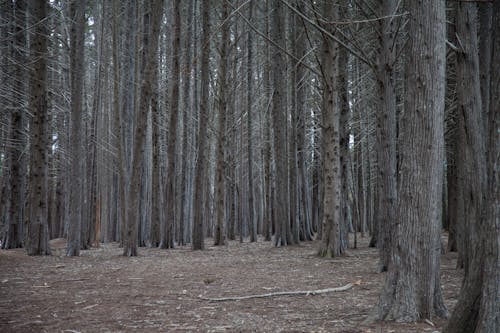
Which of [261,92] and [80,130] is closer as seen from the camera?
[80,130]

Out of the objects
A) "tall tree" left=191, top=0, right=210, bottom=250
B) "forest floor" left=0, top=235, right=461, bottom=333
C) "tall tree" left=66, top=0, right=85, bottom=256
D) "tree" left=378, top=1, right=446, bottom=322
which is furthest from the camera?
"tall tree" left=191, top=0, right=210, bottom=250

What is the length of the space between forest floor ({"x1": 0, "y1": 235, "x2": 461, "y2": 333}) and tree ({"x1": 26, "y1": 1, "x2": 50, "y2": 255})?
988mm

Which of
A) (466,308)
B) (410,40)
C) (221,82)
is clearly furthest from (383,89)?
(221,82)

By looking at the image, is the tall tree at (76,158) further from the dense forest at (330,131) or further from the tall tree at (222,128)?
the tall tree at (222,128)

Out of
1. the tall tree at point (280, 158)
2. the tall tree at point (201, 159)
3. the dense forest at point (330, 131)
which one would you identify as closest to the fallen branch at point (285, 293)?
the dense forest at point (330, 131)

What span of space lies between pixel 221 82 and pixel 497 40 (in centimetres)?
1180

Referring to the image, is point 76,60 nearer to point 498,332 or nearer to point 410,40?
point 410,40

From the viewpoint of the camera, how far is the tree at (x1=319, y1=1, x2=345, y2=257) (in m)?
10.9

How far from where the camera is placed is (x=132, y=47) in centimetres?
1900

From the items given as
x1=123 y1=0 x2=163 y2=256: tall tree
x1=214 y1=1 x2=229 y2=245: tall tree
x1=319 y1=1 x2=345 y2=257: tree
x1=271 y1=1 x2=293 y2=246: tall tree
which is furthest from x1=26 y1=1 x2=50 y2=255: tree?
x1=319 y1=1 x2=345 y2=257: tree

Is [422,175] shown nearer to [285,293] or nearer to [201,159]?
[285,293]

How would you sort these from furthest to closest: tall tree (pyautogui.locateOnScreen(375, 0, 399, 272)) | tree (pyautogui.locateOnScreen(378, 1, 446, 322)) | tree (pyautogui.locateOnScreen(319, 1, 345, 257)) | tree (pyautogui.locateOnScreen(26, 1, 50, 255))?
1. tree (pyautogui.locateOnScreen(26, 1, 50, 255))
2. tree (pyautogui.locateOnScreen(319, 1, 345, 257))
3. tall tree (pyautogui.locateOnScreen(375, 0, 399, 272))
4. tree (pyautogui.locateOnScreen(378, 1, 446, 322))

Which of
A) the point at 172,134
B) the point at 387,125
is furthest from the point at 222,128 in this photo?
the point at 387,125

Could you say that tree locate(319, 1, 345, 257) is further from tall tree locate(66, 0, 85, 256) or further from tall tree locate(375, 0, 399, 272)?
tall tree locate(66, 0, 85, 256)
